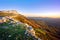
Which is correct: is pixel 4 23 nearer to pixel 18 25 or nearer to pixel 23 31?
pixel 18 25

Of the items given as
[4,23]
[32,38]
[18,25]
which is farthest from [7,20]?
[32,38]

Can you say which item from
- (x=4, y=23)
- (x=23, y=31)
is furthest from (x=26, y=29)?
(x=4, y=23)

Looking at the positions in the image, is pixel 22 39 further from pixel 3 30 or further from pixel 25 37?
pixel 3 30

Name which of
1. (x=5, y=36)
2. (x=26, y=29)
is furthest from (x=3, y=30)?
(x=26, y=29)

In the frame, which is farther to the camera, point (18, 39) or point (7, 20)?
point (7, 20)

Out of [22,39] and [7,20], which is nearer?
[22,39]

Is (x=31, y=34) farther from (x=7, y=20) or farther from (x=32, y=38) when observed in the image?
(x=7, y=20)

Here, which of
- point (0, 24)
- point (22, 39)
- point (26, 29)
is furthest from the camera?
point (0, 24)

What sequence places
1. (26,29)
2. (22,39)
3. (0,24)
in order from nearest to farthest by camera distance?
(22,39), (26,29), (0,24)
